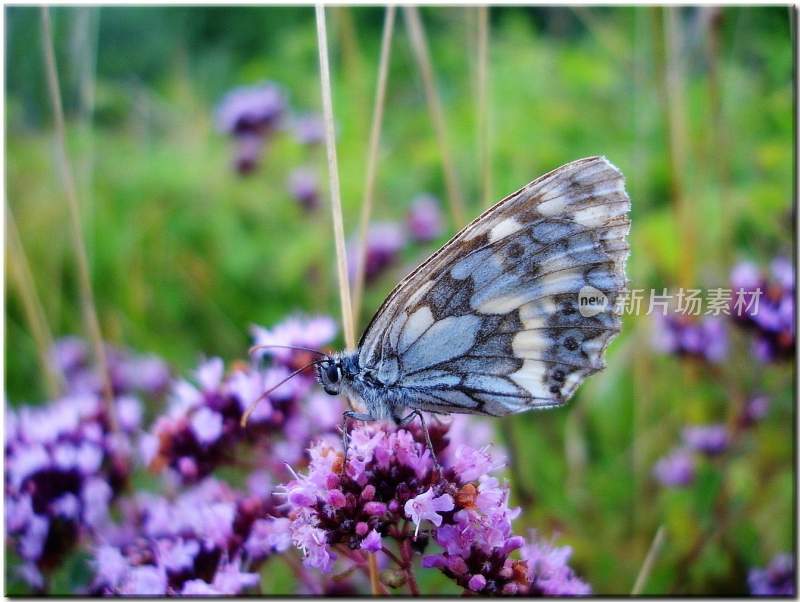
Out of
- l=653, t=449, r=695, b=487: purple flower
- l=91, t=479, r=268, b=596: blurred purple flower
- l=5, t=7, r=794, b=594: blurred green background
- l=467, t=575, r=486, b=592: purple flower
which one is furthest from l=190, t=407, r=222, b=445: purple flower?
l=653, t=449, r=695, b=487: purple flower

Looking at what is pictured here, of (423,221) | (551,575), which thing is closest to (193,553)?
(551,575)

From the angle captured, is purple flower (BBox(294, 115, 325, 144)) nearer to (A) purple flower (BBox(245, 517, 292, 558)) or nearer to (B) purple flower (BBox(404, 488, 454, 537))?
(A) purple flower (BBox(245, 517, 292, 558))

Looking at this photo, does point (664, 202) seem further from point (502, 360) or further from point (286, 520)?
point (286, 520)

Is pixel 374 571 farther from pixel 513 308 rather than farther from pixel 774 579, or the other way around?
pixel 774 579

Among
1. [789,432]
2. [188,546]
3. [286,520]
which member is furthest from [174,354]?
[789,432]

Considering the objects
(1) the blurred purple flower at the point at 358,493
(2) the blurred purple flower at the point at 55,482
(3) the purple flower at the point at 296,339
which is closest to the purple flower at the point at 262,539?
(1) the blurred purple flower at the point at 358,493

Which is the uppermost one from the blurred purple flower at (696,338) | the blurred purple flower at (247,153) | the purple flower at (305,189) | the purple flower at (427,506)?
the blurred purple flower at (247,153)

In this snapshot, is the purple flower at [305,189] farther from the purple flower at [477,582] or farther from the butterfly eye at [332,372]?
the purple flower at [477,582]
